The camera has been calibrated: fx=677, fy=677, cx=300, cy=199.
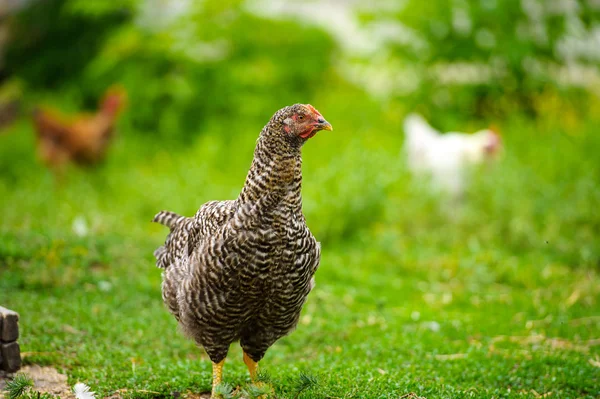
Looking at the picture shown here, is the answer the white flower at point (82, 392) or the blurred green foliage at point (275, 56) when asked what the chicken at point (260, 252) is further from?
the blurred green foliage at point (275, 56)

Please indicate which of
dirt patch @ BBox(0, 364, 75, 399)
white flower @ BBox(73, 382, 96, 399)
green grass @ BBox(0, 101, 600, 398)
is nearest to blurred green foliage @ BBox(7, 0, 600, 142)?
green grass @ BBox(0, 101, 600, 398)

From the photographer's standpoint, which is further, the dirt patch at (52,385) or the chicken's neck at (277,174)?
the dirt patch at (52,385)

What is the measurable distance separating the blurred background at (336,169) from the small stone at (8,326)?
1.59 ft

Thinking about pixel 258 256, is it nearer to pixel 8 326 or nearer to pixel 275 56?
pixel 8 326

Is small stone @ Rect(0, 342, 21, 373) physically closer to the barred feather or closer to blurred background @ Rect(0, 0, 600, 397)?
blurred background @ Rect(0, 0, 600, 397)

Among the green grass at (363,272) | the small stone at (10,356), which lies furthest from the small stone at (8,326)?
the green grass at (363,272)

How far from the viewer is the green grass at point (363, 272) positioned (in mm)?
4551

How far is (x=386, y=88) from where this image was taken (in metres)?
11.4

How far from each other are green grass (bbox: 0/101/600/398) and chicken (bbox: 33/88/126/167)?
0.27 m

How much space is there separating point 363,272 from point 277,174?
356 cm

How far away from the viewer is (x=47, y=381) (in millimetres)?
4250

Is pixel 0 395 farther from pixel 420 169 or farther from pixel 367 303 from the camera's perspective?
pixel 420 169

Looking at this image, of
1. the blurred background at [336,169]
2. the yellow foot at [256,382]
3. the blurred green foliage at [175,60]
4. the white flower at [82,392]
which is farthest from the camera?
the blurred green foliage at [175,60]

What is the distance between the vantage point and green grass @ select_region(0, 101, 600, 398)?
455 cm
